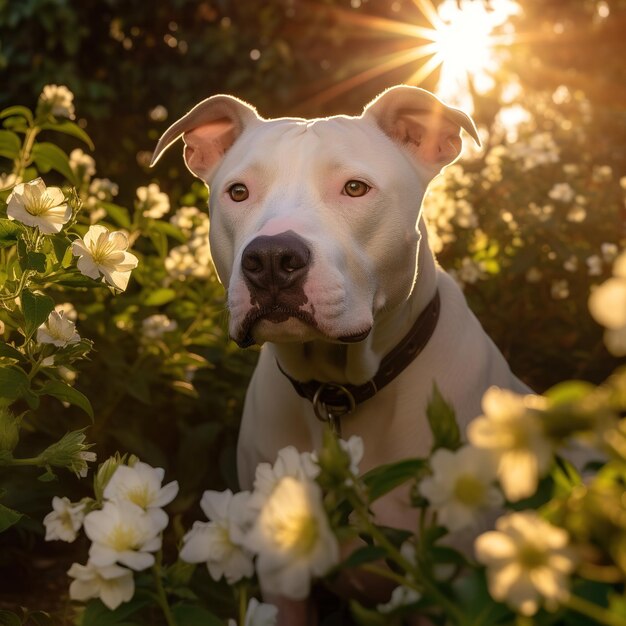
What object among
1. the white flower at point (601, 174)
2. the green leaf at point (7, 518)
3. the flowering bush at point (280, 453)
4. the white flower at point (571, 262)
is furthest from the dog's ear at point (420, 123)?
the white flower at point (601, 174)

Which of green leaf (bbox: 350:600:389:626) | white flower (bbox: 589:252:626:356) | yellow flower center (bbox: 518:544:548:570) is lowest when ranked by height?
green leaf (bbox: 350:600:389:626)

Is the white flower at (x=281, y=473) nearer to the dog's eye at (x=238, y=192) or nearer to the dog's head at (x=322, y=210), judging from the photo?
the dog's head at (x=322, y=210)

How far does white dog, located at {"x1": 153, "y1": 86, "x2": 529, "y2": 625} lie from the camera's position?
2461 mm

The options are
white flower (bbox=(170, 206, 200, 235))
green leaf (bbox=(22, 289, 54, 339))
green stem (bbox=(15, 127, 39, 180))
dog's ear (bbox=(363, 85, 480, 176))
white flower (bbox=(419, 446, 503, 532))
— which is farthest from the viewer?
white flower (bbox=(170, 206, 200, 235))

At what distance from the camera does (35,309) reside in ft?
6.95

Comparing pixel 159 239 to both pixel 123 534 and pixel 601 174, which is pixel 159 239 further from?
pixel 601 174

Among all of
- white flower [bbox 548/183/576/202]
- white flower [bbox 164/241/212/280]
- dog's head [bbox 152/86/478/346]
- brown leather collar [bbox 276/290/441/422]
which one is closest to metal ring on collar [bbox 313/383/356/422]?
brown leather collar [bbox 276/290/441/422]

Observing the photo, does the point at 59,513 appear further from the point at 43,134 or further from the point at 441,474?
the point at 43,134

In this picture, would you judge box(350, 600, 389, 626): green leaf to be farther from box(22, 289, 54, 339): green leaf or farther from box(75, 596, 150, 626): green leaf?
box(22, 289, 54, 339): green leaf

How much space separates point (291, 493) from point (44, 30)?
7361mm

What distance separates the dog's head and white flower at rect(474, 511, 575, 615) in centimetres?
140

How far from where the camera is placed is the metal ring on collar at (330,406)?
2.85 m

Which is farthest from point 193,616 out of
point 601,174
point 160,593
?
point 601,174

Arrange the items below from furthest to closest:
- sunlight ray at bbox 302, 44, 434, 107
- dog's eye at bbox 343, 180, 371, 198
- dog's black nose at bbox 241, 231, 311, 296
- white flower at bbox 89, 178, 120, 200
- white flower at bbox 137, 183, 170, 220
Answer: sunlight ray at bbox 302, 44, 434, 107
white flower at bbox 89, 178, 120, 200
white flower at bbox 137, 183, 170, 220
dog's eye at bbox 343, 180, 371, 198
dog's black nose at bbox 241, 231, 311, 296
